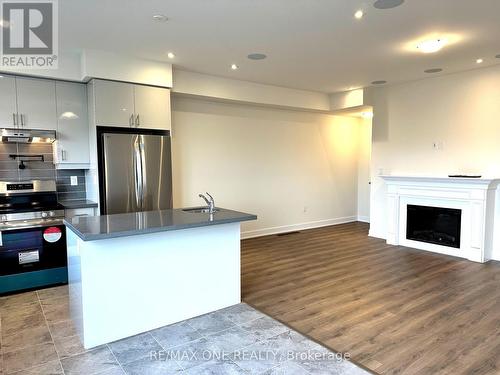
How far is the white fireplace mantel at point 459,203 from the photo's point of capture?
4.76 m

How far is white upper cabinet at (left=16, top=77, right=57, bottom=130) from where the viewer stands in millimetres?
3896

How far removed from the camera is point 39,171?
430 centimetres

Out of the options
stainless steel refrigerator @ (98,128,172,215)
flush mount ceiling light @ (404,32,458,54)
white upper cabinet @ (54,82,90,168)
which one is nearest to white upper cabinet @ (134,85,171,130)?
stainless steel refrigerator @ (98,128,172,215)

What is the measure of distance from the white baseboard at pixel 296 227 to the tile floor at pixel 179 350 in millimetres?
3153

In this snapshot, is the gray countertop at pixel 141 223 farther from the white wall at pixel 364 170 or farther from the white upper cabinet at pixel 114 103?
the white wall at pixel 364 170

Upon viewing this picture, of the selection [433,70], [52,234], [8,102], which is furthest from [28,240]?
[433,70]

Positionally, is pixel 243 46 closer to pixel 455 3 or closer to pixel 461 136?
pixel 455 3

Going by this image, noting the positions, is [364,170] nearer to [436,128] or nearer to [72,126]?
[436,128]

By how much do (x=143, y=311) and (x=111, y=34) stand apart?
2.72 m

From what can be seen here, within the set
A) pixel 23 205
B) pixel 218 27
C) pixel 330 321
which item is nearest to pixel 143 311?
pixel 330 321

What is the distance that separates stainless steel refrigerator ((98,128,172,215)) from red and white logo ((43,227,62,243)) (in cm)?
53

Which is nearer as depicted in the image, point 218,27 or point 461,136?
point 218,27

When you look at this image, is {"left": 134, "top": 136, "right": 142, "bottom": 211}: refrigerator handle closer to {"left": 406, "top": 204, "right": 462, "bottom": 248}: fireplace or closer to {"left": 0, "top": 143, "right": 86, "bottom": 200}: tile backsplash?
{"left": 0, "top": 143, "right": 86, "bottom": 200}: tile backsplash

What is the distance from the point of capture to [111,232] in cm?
245
